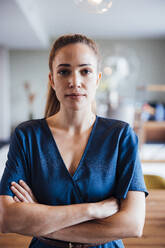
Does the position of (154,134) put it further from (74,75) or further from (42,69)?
(74,75)

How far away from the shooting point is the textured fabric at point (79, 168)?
0.80 meters

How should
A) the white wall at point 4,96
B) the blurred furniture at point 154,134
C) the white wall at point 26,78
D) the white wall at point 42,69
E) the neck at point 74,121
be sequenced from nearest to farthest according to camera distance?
the neck at point 74,121
the blurred furniture at point 154,134
the white wall at point 4,96
the white wall at point 42,69
the white wall at point 26,78

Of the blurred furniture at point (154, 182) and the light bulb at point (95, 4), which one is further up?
the light bulb at point (95, 4)

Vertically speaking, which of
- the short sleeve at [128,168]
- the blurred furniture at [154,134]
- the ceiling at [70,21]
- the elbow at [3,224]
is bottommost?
the blurred furniture at [154,134]

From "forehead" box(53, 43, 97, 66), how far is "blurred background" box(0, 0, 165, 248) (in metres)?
2.52

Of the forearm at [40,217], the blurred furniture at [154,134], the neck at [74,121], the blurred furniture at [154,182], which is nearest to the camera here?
the forearm at [40,217]

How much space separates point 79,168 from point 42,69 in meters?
7.11

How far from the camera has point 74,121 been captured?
911mm

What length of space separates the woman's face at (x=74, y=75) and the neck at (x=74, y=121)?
61 millimetres

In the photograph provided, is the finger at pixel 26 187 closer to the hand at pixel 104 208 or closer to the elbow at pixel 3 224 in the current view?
the elbow at pixel 3 224

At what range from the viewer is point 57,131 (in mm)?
920

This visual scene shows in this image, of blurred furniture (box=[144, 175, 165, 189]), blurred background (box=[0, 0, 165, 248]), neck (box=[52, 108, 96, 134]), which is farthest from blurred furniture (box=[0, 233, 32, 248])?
blurred background (box=[0, 0, 165, 248])

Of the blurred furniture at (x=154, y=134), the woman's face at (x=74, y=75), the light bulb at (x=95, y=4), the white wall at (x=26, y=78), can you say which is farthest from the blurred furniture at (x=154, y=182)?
the white wall at (x=26, y=78)

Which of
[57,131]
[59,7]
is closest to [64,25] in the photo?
[59,7]
